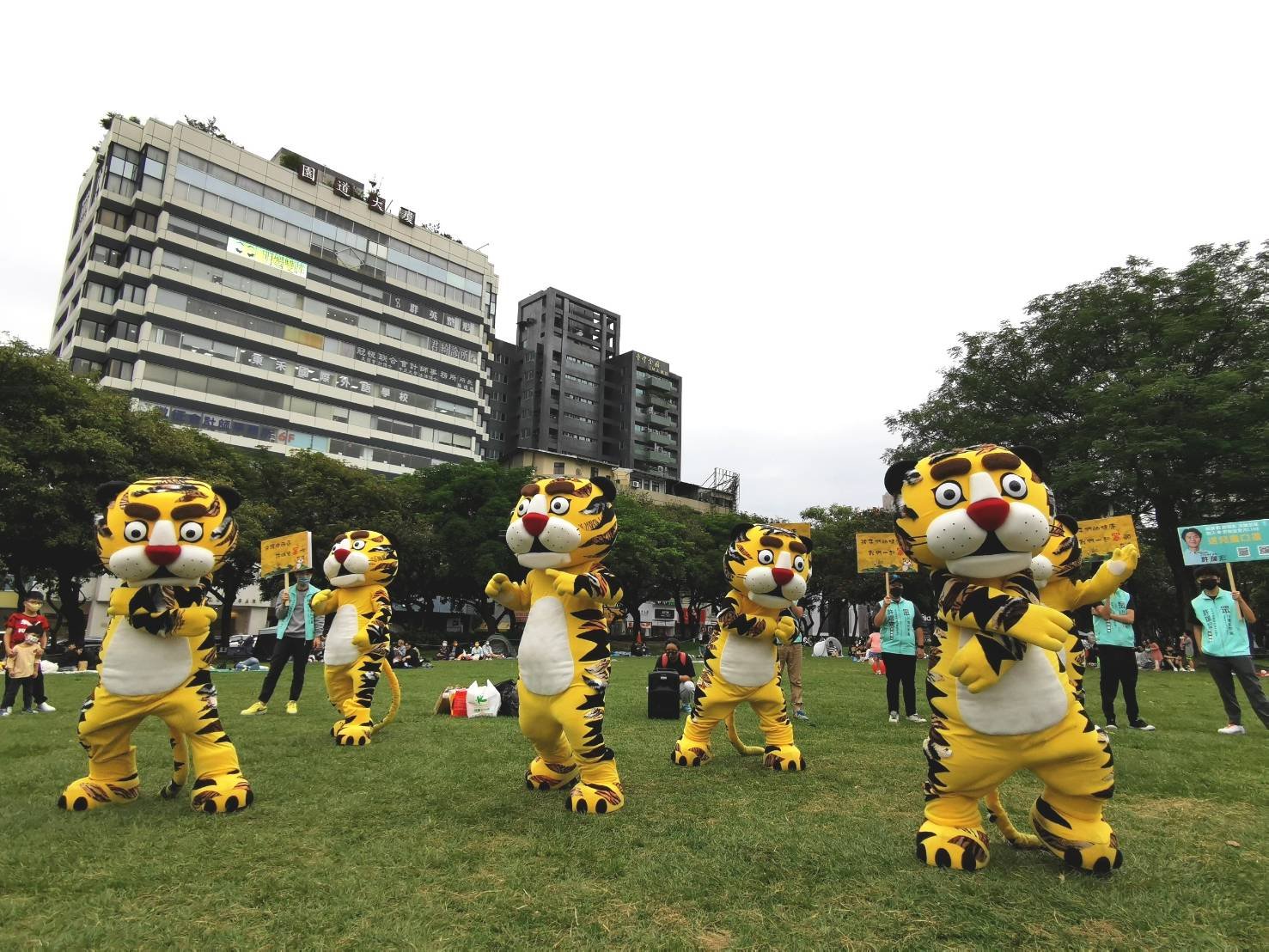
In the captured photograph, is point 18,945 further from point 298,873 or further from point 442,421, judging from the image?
point 442,421

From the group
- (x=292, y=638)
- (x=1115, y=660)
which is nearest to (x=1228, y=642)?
(x=1115, y=660)

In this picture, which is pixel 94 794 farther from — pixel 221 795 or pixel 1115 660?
pixel 1115 660

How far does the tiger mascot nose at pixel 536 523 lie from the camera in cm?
489

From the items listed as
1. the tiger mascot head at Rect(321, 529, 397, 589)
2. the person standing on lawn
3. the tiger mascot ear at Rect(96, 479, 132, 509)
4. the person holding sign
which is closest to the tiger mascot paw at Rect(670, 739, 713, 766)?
the person holding sign

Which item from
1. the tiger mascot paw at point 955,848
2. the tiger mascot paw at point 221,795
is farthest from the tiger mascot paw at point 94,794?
the tiger mascot paw at point 955,848

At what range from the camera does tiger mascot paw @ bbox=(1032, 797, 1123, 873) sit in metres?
3.37

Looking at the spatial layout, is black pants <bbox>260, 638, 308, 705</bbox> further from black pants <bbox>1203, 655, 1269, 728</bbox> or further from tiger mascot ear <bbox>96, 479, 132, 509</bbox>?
black pants <bbox>1203, 655, 1269, 728</bbox>

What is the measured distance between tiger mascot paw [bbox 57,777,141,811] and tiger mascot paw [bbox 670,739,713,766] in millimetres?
4174

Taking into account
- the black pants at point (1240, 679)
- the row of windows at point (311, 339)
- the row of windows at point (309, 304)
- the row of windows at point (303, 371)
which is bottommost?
the black pants at point (1240, 679)

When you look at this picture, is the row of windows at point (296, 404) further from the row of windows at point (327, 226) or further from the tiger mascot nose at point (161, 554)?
the tiger mascot nose at point (161, 554)

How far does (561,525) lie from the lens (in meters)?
4.91

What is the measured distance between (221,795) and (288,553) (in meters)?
6.74

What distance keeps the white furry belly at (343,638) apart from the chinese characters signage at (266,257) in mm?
45880

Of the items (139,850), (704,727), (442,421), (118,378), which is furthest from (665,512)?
(139,850)
